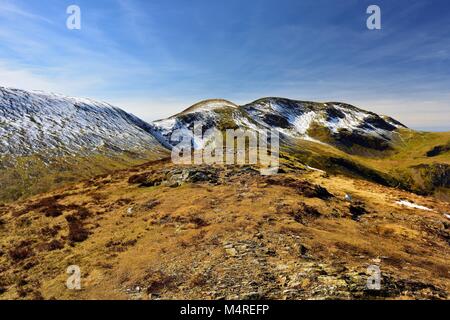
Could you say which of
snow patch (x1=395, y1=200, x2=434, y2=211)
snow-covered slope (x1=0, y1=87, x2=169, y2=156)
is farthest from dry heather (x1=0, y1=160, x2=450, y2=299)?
snow-covered slope (x1=0, y1=87, x2=169, y2=156)

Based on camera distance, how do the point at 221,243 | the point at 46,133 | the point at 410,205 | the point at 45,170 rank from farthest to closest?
the point at 46,133 < the point at 45,170 < the point at 410,205 < the point at 221,243

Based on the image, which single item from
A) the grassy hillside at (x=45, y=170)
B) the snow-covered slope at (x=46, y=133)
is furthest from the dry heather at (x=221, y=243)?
the snow-covered slope at (x=46, y=133)

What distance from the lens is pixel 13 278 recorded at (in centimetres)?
2447

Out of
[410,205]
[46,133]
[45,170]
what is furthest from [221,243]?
[46,133]

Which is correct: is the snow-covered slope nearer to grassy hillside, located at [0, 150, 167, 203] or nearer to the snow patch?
grassy hillside, located at [0, 150, 167, 203]

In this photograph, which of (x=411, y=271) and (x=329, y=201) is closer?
(x=411, y=271)

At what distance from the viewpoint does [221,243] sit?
26531 mm

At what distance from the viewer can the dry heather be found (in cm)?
2030

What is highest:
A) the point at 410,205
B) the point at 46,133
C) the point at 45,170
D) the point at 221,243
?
the point at 46,133

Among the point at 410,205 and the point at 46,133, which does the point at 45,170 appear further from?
the point at 410,205

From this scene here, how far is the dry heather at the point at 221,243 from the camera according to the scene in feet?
66.6
